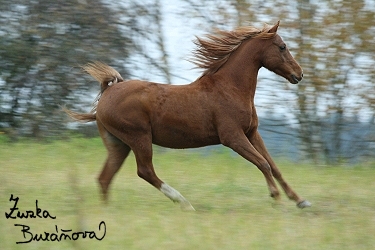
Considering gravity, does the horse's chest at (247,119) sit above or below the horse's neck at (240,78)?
below

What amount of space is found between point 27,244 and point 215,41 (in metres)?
3.64

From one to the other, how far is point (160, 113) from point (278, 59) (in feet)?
4.84

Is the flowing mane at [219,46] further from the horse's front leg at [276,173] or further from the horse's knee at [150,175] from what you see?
the horse's knee at [150,175]

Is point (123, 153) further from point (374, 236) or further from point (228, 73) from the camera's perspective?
point (374, 236)

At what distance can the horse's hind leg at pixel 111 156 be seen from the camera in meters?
7.45

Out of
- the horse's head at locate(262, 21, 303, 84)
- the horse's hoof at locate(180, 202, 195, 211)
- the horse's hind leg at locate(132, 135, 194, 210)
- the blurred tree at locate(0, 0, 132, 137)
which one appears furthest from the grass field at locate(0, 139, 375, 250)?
the horse's head at locate(262, 21, 303, 84)

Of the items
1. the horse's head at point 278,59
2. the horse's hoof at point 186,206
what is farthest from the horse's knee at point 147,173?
the horse's head at point 278,59

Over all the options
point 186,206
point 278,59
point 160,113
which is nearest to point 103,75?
point 160,113

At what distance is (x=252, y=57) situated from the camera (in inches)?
303

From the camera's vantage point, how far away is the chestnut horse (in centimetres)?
725

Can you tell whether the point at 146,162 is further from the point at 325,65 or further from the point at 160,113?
the point at 325,65

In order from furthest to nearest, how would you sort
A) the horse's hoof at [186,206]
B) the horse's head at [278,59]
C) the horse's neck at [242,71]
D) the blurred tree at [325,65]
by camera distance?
the blurred tree at [325,65]
the horse's head at [278,59]
the horse's neck at [242,71]
the horse's hoof at [186,206]

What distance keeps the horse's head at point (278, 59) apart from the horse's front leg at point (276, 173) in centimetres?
75

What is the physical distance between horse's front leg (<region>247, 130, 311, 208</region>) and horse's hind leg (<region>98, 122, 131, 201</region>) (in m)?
1.37
